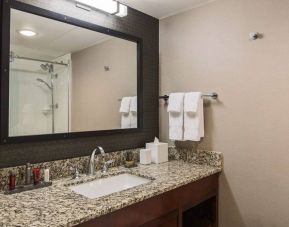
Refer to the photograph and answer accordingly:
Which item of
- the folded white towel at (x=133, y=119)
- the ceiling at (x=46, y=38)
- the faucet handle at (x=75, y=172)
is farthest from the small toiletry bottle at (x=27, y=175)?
the folded white towel at (x=133, y=119)

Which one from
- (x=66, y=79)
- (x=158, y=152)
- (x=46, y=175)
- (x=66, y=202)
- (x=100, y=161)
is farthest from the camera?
(x=158, y=152)

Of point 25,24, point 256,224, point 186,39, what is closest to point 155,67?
point 186,39

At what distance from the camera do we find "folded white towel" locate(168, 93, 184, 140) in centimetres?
196

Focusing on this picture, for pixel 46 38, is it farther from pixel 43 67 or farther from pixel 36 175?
pixel 36 175

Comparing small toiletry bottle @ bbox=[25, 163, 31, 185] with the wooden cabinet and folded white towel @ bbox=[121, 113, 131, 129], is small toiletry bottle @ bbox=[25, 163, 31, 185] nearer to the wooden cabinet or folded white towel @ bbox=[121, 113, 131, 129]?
the wooden cabinet

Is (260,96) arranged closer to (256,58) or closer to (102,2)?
(256,58)

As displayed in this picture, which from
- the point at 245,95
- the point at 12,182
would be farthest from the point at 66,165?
the point at 245,95

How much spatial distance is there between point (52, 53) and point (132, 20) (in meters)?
0.80

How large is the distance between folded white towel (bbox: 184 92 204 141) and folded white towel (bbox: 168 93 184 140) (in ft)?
0.15

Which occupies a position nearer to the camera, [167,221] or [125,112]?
[167,221]

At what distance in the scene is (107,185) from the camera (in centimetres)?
161

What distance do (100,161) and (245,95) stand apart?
1154 millimetres

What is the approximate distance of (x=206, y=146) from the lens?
A: 1951 mm

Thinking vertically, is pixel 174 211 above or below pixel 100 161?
below
